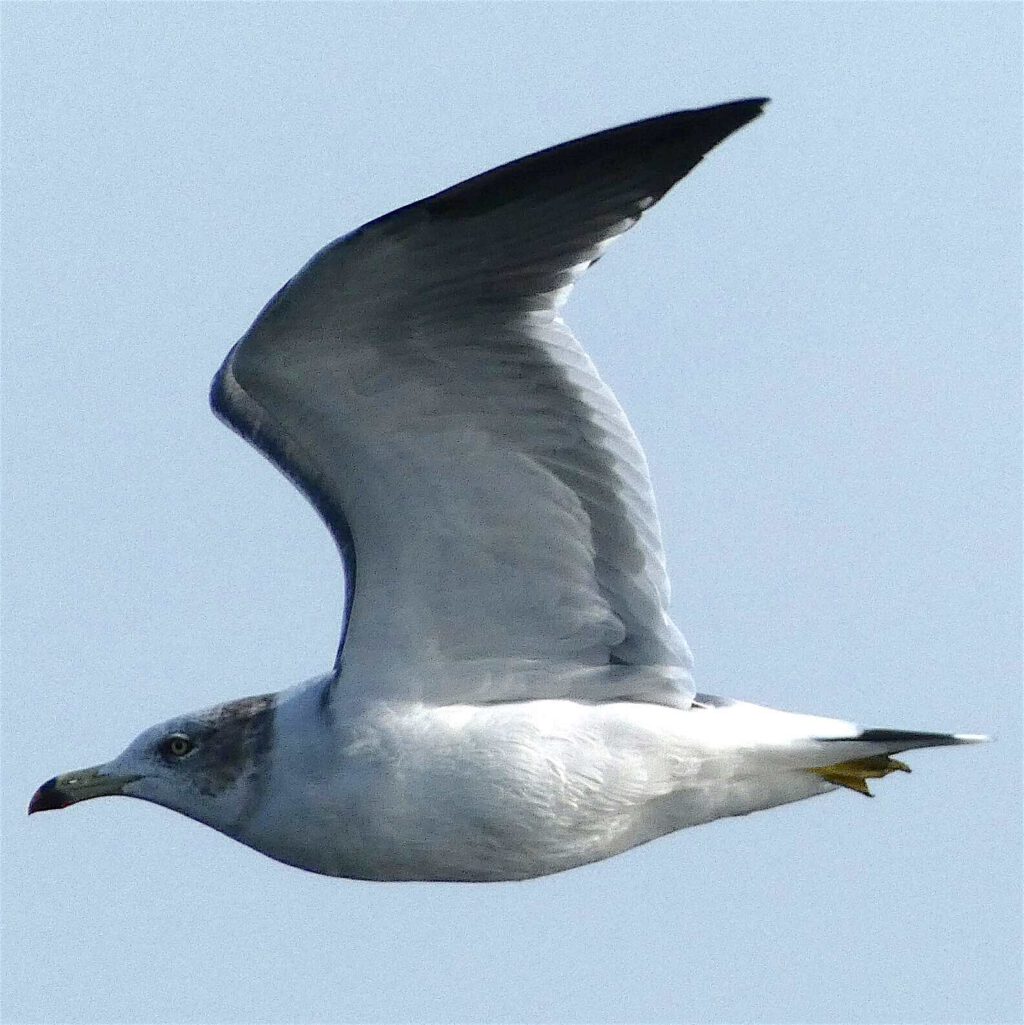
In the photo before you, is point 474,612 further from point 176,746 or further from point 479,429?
point 176,746

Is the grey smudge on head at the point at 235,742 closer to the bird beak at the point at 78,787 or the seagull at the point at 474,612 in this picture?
the seagull at the point at 474,612

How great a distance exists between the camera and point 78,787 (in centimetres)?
1039

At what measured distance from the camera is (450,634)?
9773 mm

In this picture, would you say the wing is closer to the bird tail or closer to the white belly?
the white belly

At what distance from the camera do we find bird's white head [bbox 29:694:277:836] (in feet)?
32.3

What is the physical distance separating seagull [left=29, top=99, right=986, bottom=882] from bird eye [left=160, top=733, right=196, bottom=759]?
0.7 inches

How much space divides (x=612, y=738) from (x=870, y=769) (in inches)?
57.8

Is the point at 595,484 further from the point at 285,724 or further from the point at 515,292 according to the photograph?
the point at 285,724

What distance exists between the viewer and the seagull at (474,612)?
9.13 metres

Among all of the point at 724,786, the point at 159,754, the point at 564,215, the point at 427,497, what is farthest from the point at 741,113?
the point at 159,754

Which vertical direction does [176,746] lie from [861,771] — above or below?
above

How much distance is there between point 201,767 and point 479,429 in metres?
1.91

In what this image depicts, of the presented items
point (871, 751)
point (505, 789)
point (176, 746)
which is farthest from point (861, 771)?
point (176, 746)

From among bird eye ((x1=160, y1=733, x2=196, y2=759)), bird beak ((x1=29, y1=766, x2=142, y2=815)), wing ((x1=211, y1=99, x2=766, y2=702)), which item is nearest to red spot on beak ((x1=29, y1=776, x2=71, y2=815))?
bird beak ((x1=29, y1=766, x2=142, y2=815))
